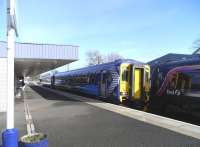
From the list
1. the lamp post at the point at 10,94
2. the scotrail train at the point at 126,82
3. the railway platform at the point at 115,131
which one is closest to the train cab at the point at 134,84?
the scotrail train at the point at 126,82

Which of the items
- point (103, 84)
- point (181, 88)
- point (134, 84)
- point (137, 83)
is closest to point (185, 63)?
point (181, 88)

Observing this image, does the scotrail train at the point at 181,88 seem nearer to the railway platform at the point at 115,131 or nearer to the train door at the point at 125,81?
the train door at the point at 125,81

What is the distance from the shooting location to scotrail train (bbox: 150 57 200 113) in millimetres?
10758

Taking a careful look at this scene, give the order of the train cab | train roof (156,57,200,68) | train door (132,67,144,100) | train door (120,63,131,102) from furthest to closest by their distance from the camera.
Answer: train door (132,67,144,100), the train cab, train door (120,63,131,102), train roof (156,57,200,68)

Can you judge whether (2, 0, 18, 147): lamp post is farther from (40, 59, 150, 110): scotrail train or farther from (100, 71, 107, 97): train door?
(100, 71, 107, 97): train door

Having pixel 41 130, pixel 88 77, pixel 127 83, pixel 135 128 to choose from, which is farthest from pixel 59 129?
pixel 88 77

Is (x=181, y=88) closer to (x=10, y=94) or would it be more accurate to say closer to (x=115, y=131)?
(x=115, y=131)

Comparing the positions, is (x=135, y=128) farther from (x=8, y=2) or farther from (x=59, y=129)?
(x=8, y=2)

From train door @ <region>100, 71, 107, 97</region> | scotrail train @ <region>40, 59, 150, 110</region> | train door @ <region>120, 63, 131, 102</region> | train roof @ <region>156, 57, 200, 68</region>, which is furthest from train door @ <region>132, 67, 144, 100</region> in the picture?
train door @ <region>100, 71, 107, 97</region>

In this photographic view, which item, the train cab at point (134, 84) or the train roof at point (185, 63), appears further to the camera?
the train cab at point (134, 84)

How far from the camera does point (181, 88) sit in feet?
38.0

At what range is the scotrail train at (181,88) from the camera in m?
10.8

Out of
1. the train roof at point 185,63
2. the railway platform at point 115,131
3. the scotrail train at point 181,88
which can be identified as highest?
the train roof at point 185,63

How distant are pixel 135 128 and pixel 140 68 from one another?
8.26 meters
